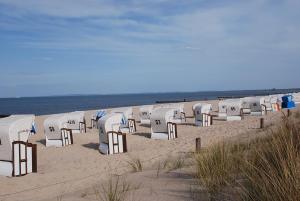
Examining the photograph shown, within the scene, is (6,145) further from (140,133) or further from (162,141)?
(140,133)

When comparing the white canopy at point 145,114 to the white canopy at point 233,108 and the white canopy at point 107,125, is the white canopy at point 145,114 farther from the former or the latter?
the white canopy at point 107,125

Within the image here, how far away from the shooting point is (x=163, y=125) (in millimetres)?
17328

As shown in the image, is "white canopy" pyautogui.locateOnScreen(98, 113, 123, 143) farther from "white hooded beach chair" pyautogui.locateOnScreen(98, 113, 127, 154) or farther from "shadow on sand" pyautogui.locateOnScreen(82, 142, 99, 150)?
"shadow on sand" pyautogui.locateOnScreen(82, 142, 99, 150)

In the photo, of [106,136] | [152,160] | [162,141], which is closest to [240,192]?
[152,160]

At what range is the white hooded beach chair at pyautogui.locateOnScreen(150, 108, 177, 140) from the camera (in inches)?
677

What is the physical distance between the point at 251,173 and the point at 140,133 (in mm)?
15326

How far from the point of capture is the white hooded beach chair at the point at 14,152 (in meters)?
11.3

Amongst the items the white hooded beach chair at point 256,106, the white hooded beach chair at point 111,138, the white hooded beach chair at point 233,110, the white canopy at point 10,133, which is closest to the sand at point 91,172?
the white hooded beach chair at point 111,138

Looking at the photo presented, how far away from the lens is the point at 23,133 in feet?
39.1

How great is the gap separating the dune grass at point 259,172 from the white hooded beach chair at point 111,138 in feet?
27.0

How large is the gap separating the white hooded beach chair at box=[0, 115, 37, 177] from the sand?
1.45ft

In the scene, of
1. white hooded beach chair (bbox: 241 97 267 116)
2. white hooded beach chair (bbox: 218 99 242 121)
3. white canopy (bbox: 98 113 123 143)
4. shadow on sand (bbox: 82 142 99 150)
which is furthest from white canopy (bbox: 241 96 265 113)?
white canopy (bbox: 98 113 123 143)

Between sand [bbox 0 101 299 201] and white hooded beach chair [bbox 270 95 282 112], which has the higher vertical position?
white hooded beach chair [bbox 270 95 282 112]

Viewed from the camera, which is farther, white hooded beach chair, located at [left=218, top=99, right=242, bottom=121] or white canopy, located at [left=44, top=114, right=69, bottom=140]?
white hooded beach chair, located at [left=218, top=99, right=242, bottom=121]
